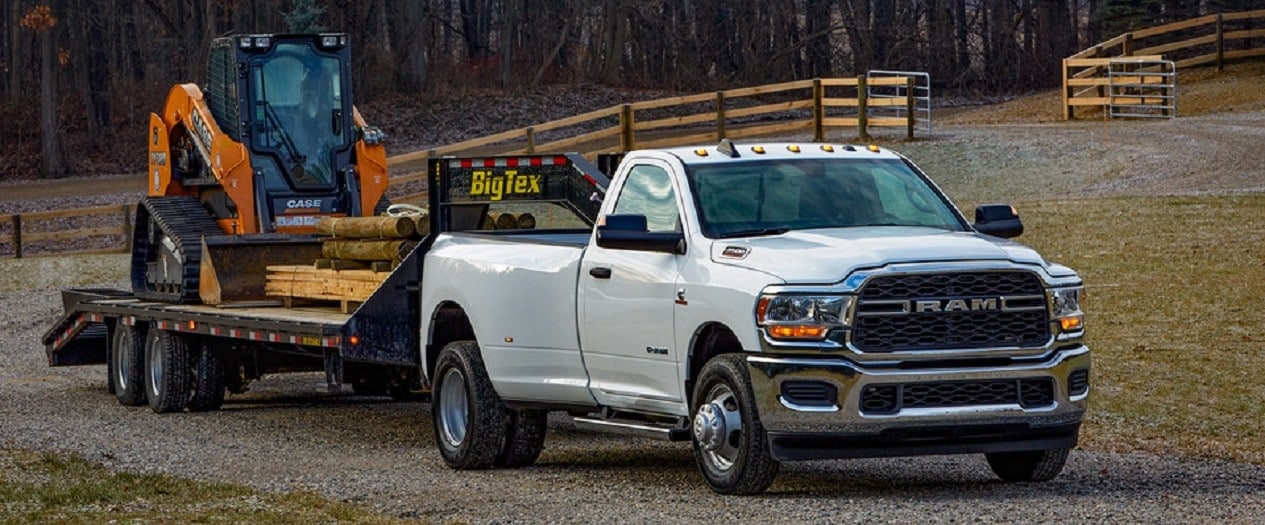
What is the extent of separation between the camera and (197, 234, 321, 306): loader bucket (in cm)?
1648

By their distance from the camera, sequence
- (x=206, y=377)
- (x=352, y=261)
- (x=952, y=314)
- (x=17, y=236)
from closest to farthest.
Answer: (x=952, y=314)
(x=352, y=261)
(x=206, y=377)
(x=17, y=236)

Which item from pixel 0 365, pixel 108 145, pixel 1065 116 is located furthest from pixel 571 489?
pixel 108 145

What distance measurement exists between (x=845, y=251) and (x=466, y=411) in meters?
3.24

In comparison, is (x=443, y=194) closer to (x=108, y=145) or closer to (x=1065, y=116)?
(x=1065, y=116)

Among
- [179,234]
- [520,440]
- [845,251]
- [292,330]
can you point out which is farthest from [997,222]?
[179,234]

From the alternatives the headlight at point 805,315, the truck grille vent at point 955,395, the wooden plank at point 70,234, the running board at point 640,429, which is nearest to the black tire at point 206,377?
the running board at point 640,429

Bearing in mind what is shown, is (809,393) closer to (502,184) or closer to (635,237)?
(635,237)

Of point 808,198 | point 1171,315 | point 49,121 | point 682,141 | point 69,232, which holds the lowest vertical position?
point 1171,315

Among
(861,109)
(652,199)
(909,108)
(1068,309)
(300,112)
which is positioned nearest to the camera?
(1068,309)

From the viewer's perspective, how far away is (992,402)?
9.77m

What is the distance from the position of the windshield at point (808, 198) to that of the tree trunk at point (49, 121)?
41.9 metres

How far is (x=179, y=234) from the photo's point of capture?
17.9m

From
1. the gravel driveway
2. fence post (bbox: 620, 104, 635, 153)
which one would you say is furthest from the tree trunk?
the gravel driveway

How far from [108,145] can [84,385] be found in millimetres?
35206
